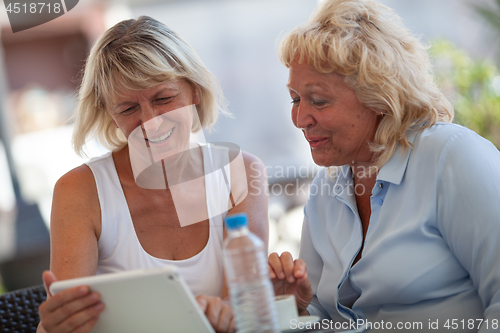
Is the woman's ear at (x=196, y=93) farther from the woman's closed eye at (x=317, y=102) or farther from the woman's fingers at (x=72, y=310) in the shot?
the woman's fingers at (x=72, y=310)

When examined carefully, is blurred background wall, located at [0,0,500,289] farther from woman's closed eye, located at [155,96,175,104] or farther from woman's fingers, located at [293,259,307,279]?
woman's fingers, located at [293,259,307,279]

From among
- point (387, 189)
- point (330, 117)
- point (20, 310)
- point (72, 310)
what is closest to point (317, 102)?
point (330, 117)

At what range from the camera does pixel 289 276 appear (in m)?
1.11

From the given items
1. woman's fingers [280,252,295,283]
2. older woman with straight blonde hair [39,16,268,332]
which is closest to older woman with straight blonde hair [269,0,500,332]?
woman's fingers [280,252,295,283]

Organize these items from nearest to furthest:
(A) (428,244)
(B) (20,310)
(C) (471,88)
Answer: (A) (428,244), (B) (20,310), (C) (471,88)

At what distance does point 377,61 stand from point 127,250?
3.06 feet

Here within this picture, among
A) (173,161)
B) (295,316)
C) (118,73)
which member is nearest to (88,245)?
(173,161)

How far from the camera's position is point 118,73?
1.43m

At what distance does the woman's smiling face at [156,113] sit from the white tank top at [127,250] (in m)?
0.18

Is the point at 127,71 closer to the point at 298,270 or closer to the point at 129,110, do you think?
the point at 129,110

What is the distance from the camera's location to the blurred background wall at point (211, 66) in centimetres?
467

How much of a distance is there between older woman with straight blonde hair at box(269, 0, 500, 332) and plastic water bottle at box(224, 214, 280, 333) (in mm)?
225

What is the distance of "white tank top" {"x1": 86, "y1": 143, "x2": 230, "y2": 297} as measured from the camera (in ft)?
4.72

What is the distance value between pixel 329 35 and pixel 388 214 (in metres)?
0.53
